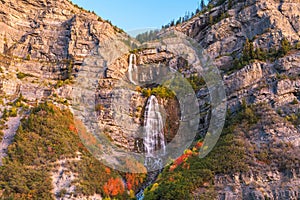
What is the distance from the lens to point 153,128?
49.1 metres

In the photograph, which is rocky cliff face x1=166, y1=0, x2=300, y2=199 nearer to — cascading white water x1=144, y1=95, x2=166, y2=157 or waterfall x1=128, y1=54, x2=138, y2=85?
cascading white water x1=144, y1=95, x2=166, y2=157

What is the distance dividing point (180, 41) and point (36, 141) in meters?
36.5

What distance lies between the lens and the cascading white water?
4709 cm

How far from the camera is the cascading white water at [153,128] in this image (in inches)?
1854

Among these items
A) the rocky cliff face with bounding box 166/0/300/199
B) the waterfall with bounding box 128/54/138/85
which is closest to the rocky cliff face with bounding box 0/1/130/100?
the waterfall with bounding box 128/54/138/85

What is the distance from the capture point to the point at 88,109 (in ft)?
158

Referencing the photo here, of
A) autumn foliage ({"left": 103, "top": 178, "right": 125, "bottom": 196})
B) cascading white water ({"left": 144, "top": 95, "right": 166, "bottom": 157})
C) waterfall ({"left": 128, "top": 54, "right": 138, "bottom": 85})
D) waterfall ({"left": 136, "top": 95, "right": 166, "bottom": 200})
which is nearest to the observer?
autumn foliage ({"left": 103, "top": 178, "right": 125, "bottom": 196})

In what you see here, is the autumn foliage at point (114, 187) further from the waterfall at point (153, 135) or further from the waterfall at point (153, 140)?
the waterfall at point (153, 135)

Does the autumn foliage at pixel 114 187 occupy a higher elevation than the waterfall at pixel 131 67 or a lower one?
lower

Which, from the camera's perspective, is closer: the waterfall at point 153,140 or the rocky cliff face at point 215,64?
the rocky cliff face at point 215,64

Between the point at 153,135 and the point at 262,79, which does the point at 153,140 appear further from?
the point at 262,79

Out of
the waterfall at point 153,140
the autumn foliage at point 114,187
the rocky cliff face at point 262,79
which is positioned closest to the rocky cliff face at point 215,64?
the rocky cliff face at point 262,79

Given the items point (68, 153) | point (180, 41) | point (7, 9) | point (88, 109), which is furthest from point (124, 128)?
point (7, 9)

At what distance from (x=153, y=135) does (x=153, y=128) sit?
1.23 meters
